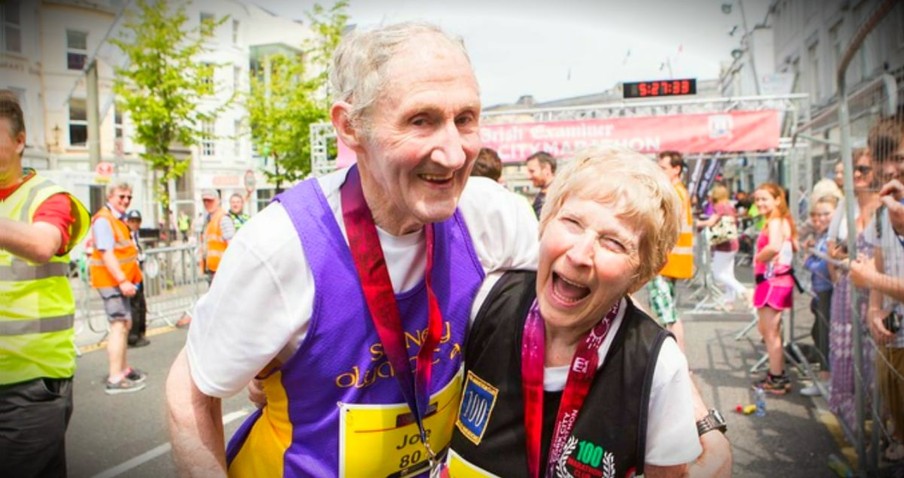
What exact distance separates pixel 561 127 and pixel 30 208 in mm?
9255

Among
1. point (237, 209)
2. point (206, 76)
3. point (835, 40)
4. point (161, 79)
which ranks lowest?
point (237, 209)

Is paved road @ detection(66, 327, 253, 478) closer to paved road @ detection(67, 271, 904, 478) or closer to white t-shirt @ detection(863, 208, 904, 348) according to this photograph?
paved road @ detection(67, 271, 904, 478)

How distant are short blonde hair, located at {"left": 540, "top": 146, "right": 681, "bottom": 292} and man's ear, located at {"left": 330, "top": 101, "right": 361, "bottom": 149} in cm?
49

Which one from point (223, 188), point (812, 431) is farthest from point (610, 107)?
point (223, 188)

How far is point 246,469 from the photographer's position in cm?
165

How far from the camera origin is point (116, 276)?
234 inches

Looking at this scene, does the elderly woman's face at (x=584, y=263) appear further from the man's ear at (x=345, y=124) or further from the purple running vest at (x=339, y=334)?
the man's ear at (x=345, y=124)

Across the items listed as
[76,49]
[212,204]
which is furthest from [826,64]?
[76,49]

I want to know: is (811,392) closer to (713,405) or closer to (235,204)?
(713,405)

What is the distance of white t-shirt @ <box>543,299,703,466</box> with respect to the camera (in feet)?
4.27

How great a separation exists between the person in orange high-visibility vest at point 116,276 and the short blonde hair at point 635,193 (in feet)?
17.8

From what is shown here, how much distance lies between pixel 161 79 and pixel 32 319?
11862mm

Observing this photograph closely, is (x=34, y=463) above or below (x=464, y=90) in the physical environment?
below

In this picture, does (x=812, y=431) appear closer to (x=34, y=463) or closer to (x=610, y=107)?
(x=34, y=463)
